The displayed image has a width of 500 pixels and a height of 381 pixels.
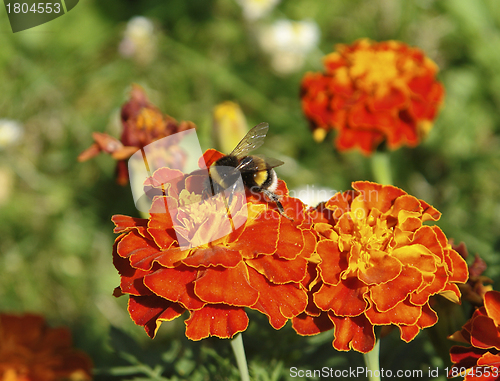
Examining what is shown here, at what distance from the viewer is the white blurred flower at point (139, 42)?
2.46 metres

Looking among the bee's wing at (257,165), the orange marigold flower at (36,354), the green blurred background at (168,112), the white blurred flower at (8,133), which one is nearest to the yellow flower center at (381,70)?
the green blurred background at (168,112)

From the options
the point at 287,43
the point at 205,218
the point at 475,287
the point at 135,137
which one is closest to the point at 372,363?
the point at 475,287

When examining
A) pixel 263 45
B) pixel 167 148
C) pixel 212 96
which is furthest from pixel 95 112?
pixel 167 148

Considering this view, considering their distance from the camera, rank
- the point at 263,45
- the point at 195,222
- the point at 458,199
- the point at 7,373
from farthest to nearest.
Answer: the point at 263,45
the point at 458,199
the point at 7,373
the point at 195,222

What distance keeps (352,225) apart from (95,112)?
2033 mm

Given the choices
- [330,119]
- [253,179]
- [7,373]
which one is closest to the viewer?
A: [253,179]

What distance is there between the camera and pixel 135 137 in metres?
1.26

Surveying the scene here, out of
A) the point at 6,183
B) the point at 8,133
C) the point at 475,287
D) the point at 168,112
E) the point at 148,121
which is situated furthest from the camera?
the point at 168,112

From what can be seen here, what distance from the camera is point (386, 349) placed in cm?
122

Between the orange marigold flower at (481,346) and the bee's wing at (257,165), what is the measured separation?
1.54ft

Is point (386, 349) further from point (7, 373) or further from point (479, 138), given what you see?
point (479, 138)

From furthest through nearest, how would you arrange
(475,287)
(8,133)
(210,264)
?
1. (8,133)
2. (475,287)
3. (210,264)

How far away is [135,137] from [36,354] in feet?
2.07

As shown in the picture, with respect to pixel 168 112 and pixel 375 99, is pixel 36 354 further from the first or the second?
pixel 168 112
